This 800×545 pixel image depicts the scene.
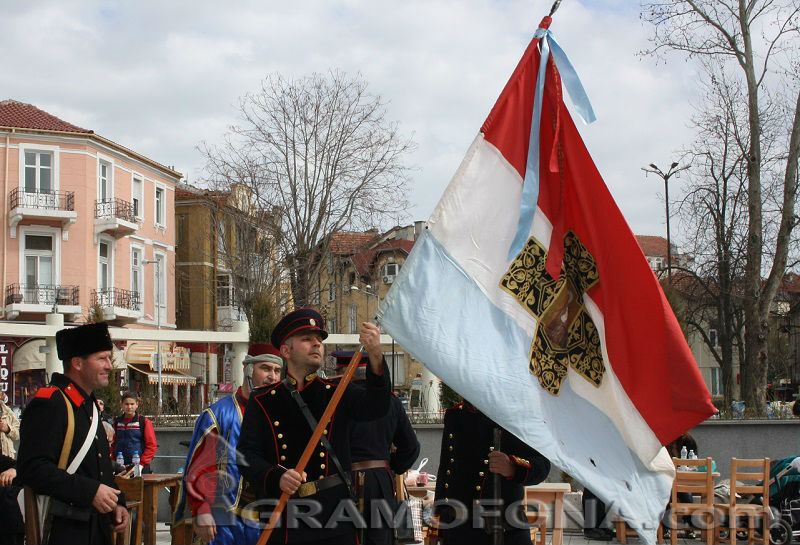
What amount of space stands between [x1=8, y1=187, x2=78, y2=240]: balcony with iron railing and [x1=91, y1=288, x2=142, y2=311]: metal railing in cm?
303

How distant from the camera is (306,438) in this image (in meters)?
5.47

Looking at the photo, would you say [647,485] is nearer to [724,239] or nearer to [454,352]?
[454,352]

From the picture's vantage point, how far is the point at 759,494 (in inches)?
544

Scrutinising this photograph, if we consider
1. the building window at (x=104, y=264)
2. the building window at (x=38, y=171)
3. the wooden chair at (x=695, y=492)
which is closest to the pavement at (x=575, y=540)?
the wooden chair at (x=695, y=492)

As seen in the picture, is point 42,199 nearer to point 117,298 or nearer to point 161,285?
point 117,298

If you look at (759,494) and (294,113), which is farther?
(294,113)

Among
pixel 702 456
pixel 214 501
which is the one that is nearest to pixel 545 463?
pixel 214 501

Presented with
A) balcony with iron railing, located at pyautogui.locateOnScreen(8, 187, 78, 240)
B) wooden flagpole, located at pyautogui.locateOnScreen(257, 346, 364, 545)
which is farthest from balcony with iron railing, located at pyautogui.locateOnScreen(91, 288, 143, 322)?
wooden flagpole, located at pyautogui.locateOnScreen(257, 346, 364, 545)

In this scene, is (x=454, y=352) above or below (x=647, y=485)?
above

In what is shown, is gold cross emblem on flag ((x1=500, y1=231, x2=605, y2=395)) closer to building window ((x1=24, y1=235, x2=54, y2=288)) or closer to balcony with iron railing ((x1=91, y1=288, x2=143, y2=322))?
balcony with iron railing ((x1=91, y1=288, x2=143, y2=322))

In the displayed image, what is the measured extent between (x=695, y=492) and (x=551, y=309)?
870 cm

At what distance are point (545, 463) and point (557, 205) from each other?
1.59 m

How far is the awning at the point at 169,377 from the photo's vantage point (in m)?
44.7

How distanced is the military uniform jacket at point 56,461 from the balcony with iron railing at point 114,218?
1601 inches
